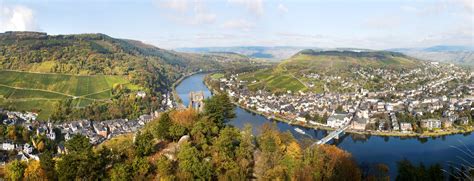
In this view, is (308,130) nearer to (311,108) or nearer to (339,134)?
(339,134)

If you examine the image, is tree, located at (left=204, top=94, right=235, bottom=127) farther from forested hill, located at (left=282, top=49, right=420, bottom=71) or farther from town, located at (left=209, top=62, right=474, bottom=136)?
forested hill, located at (left=282, top=49, right=420, bottom=71)

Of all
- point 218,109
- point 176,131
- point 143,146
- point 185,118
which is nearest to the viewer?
point 143,146

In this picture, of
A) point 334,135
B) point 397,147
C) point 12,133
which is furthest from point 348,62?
point 12,133

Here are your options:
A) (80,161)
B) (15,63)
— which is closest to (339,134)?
(80,161)

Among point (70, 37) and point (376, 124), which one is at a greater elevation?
point (70, 37)

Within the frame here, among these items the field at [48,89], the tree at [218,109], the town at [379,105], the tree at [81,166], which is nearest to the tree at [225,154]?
the tree at [218,109]

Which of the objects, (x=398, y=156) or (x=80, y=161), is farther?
(x=398, y=156)

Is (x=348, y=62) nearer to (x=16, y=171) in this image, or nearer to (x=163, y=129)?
(x=163, y=129)
